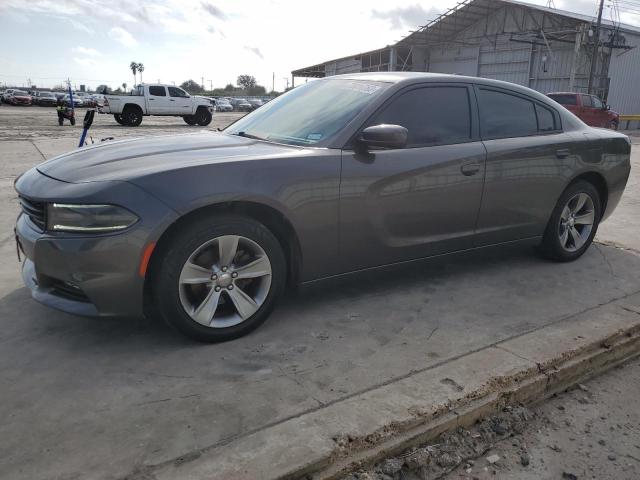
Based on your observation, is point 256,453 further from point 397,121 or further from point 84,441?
point 397,121

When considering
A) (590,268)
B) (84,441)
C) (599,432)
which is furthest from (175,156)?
(590,268)

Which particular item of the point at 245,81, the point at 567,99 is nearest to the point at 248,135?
the point at 567,99

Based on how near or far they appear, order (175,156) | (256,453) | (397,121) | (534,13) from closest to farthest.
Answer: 1. (256,453)
2. (175,156)
3. (397,121)
4. (534,13)

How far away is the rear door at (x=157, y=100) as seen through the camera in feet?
82.1

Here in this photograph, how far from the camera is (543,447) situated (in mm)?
2318

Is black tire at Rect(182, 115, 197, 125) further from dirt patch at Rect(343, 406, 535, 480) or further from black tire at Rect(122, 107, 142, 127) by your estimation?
dirt patch at Rect(343, 406, 535, 480)

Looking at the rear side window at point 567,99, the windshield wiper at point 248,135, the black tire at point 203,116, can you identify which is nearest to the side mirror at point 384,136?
the windshield wiper at point 248,135

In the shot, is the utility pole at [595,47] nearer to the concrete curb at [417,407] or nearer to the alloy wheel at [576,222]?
the alloy wheel at [576,222]

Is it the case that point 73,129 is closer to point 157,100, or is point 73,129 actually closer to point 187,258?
point 157,100

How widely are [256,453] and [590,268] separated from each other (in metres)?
3.60

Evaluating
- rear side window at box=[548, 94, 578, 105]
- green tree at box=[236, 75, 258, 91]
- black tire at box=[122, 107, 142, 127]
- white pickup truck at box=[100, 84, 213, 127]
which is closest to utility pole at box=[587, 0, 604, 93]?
rear side window at box=[548, 94, 578, 105]

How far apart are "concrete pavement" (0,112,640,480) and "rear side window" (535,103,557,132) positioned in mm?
1186

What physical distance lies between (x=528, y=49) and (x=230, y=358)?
36.0 meters

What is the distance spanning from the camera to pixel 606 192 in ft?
15.7
